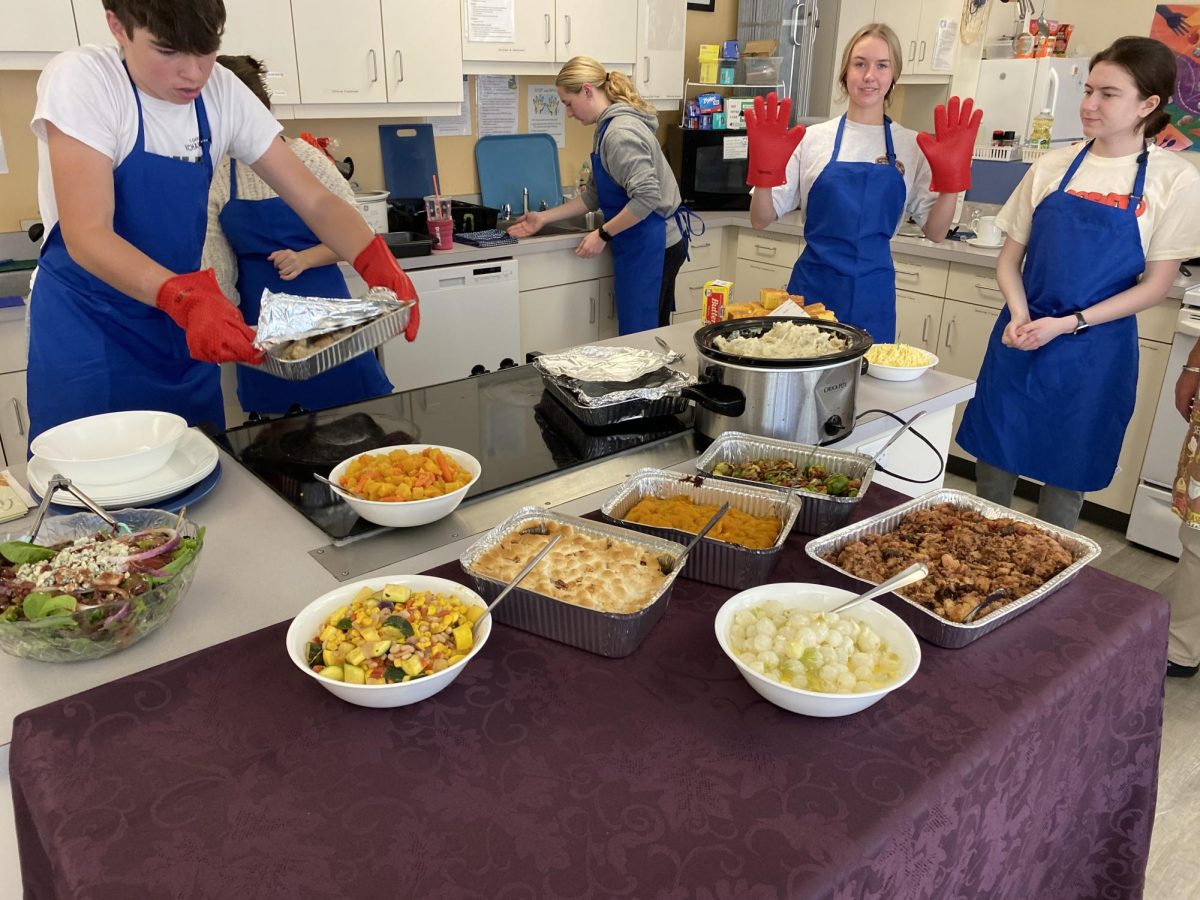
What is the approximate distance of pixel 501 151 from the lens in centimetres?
399

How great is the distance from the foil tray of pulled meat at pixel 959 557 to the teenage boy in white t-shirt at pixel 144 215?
877 mm

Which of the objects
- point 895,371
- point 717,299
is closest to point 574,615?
point 895,371

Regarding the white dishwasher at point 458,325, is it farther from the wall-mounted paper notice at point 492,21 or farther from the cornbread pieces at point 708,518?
the cornbread pieces at point 708,518

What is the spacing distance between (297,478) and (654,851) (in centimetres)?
91

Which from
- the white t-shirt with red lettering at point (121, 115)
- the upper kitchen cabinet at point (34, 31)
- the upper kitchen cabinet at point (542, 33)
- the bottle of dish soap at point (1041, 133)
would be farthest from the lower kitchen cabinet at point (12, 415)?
the bottle of dish soap at point (1041, 133)

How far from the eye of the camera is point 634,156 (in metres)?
3.31

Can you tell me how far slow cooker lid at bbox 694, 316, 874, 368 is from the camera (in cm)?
150

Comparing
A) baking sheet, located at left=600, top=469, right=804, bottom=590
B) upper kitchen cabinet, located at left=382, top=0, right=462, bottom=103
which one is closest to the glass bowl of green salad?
baking sheet, located at left=600, top=469, right=804, bottom=590

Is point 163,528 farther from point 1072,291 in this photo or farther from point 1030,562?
point 1072,291

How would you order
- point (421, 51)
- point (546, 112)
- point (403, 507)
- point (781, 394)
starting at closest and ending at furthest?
point (403, 507) → point (781, 394) → point (421, 51) → point (546, 112)

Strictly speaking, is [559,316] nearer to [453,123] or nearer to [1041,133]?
[453,123]

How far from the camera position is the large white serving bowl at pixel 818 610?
3.01 feet

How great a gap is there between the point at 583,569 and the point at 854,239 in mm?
1858

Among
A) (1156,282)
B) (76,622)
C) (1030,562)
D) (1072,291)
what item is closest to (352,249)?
(76,622)
